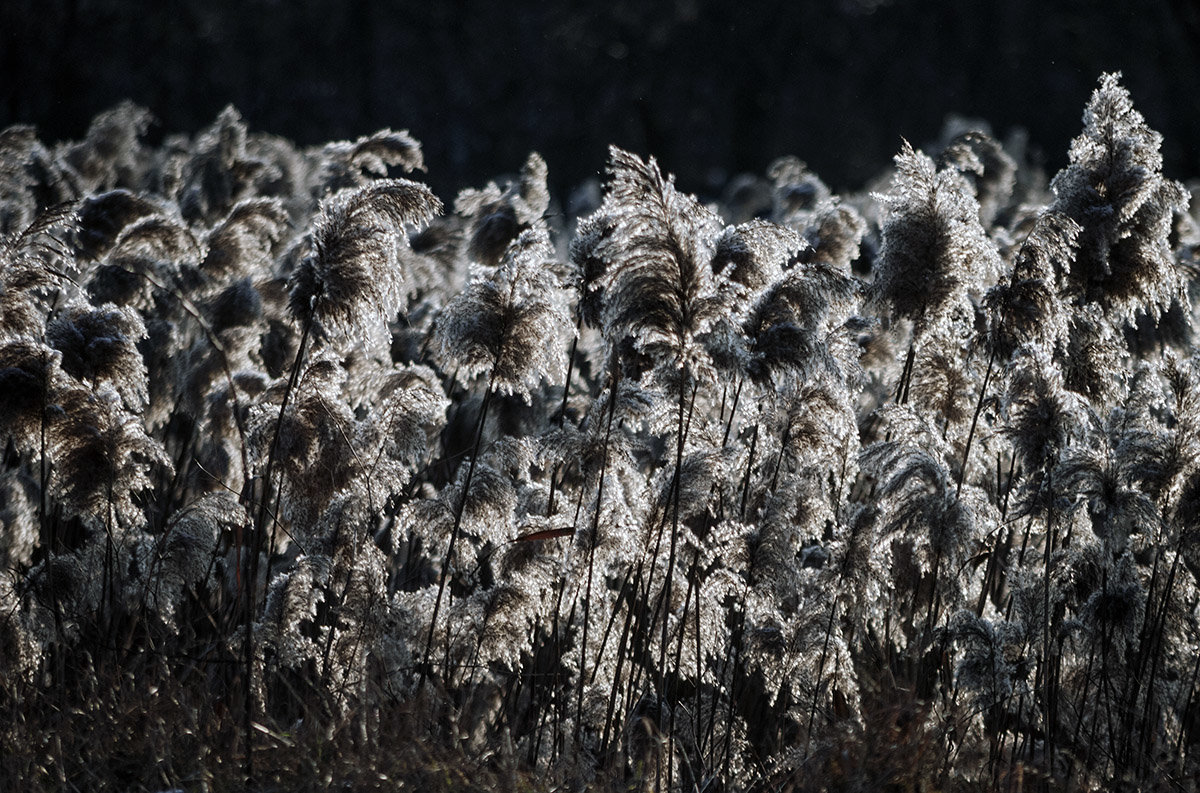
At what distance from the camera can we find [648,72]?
42062 millimetres

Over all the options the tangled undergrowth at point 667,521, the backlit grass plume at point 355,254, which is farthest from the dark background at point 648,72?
the backlit grass plume at point 355,254

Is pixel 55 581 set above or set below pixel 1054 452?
below

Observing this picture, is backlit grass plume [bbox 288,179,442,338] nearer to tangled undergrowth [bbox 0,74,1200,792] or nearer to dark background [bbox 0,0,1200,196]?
tangled undergrowth [bbox 0,74,1200,792]

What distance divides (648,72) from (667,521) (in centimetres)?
3959

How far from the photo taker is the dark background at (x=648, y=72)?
3659 cm

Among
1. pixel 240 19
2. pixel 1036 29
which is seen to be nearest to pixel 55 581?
pixel 240 19

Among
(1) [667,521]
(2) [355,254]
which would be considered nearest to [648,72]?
(1) [667,521]

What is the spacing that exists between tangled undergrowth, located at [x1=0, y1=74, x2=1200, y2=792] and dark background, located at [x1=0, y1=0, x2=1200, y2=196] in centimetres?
2945

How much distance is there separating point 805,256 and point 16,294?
13.3ft

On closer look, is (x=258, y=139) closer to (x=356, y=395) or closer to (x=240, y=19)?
(x=356, y=395)

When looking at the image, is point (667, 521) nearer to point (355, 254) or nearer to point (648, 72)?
point (355, 254)

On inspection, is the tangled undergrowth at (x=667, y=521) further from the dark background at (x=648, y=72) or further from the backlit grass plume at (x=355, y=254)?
the dark background at (x=648, y=72)

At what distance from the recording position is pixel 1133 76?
37.8 metres

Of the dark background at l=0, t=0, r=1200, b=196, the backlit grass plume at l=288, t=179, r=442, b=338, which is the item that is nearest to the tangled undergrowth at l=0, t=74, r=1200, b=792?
the backlit grass plume at l=288, t=179, r=442, b=338
